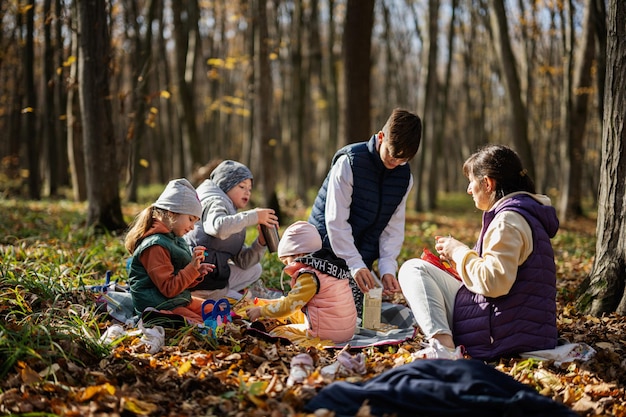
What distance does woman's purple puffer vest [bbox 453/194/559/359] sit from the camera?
356 centimetres

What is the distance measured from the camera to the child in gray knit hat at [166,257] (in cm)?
427

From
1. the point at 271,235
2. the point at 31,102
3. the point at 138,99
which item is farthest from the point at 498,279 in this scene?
the point at 31,102

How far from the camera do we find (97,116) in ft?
26.0

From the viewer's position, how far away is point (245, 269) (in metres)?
5.60

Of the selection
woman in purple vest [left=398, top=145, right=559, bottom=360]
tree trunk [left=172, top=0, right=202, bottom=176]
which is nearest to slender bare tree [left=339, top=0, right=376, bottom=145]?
tree trunk [left=172, top=0, right=202, bottom=176]

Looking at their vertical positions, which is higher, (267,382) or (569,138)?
(569,138)

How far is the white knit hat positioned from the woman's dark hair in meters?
1.26

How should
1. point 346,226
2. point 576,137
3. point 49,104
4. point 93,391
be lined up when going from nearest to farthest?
1. point 93,391
2. point 346,226
3. point 576,137
4. point 49,104

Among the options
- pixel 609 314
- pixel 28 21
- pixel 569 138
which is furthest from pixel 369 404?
pixel 28 21

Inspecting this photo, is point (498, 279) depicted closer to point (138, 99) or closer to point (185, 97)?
point (138, 99)

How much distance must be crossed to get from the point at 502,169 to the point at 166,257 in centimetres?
254

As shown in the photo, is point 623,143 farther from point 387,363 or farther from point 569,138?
point 569,138

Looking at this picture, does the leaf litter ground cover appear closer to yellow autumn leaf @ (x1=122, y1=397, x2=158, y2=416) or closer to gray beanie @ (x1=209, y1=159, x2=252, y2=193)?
yellow autumn leaf @ (x1=122, y1=397, x2=158, y2=416)

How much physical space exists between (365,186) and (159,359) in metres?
2.21
